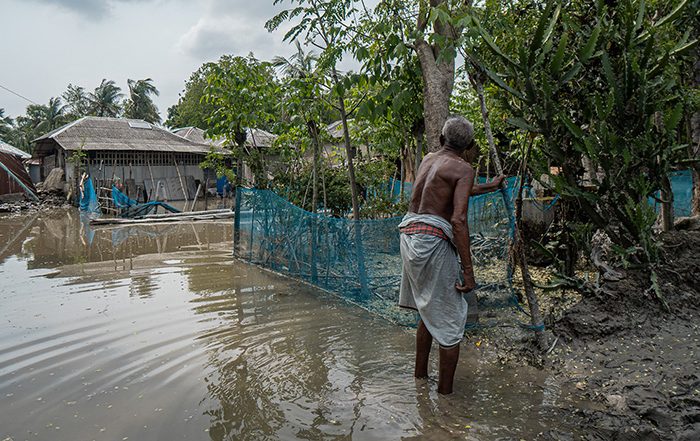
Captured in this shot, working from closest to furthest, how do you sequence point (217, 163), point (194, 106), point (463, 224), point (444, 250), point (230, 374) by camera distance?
1. point (463, 224)
2. point (444, 250)
3. point (230, 374)
4. point (217, 163)
5. point (194, 106)

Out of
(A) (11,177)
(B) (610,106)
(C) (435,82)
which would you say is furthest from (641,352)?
(A) (11,177)

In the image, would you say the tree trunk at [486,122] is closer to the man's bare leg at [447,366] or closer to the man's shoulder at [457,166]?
the man's shoulder at [457,166]

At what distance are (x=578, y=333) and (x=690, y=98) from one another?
7.28 feet

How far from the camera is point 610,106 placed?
392 cm

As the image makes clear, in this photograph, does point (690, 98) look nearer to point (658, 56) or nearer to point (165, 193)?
point (658, 56)

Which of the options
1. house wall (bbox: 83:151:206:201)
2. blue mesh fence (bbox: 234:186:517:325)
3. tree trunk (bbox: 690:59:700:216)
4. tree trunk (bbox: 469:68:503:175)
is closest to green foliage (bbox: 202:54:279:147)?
blue mesh fence (bbox: 234:186:517:325)

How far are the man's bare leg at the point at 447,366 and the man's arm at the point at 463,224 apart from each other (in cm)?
40

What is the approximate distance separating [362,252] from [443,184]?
2.23 metres

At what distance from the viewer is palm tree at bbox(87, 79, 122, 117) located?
129 feet

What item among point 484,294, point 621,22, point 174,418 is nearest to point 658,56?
point 621,22

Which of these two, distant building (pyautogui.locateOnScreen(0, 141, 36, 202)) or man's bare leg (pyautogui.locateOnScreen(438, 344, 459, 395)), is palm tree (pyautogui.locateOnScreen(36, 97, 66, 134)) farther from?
man's bare leg (pyautogui.locateOnScreen(438, 344, 459, 395))

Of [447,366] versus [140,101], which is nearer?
[447,366]

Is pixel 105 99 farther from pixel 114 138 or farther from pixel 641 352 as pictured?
pixel 641 352

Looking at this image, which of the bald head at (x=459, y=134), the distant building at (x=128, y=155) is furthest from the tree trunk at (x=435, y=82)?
the distant building at (x=128, y=155)
